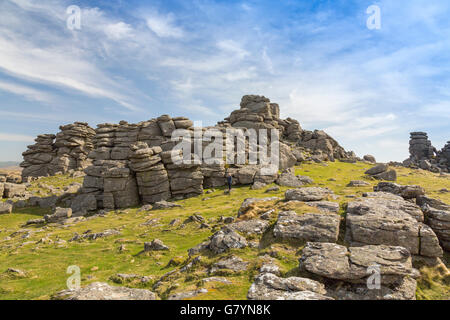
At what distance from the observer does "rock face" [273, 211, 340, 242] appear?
12.9 m

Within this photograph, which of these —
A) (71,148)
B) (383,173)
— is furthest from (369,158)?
(71,148)

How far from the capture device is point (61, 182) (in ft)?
206

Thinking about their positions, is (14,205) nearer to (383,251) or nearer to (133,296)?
(133,296)

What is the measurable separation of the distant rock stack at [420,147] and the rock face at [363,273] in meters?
127

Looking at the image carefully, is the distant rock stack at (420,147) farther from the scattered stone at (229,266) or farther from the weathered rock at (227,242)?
the scattered stone at (229,266)

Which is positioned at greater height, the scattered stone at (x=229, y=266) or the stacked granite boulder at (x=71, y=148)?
the stacked granite boulder at (x=71, y=148)

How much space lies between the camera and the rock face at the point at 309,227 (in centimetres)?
1289

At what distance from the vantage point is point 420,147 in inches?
4397

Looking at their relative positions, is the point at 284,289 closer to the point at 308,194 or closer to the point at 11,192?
the point at 308,194

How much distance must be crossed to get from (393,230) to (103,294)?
14456 mm

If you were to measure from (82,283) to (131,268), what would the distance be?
3011 millimetres

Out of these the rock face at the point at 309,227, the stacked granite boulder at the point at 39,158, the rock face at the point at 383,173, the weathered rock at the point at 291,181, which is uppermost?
the stacked granite boulder at the point at 39,158

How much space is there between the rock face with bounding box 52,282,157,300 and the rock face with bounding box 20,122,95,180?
84.1 metres

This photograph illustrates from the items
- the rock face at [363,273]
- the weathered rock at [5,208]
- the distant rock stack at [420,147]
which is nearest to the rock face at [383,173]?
the rock face at [363,273]
